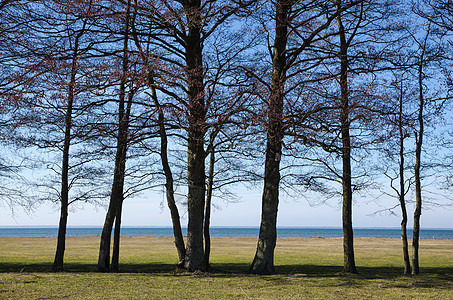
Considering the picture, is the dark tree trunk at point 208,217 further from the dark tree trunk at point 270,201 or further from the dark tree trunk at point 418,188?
the dark tree trunk at point 418,188

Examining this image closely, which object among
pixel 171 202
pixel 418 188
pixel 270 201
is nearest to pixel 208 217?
pixel 171 202

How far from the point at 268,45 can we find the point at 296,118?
3.45 m

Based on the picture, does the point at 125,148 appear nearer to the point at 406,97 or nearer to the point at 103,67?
the point at 103,67

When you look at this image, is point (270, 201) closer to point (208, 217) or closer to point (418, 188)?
point (208, 217)

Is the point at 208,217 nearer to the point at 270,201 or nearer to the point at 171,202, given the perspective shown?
the point at 171,202

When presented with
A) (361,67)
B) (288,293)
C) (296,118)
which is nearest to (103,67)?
(296,118)

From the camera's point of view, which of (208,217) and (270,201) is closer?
(270,201)

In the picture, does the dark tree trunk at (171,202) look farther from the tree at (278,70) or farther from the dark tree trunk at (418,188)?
the dark tree trunk at (418,188)

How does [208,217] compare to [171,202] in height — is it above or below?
below

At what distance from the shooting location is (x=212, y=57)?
1695 centimetres

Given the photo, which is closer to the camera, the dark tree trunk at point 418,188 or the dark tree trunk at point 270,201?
the dark tree trunk at point 270,201

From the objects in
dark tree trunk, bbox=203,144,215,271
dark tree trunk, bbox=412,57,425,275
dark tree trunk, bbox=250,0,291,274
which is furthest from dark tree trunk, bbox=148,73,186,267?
dark tree trunk, bbox=412,57,425,275

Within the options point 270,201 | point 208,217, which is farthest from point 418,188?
point 208,217

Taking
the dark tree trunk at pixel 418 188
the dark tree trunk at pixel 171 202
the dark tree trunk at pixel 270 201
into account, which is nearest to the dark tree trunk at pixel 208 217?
the dark tree trunk at pixel 171 202
